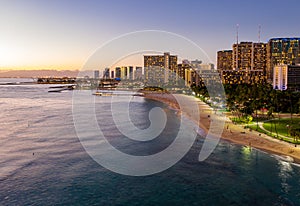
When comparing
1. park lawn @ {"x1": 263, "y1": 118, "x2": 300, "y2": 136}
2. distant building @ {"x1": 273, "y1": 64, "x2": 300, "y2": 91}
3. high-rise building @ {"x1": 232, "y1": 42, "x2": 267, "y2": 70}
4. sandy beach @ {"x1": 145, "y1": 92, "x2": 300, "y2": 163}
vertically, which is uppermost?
high-rise building @ {"x1": 232, "y1": 42, "x2": 267, "y2": 70}

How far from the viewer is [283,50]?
157m

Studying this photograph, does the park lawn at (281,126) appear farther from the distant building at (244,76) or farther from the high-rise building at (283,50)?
the distant building at (244,76)

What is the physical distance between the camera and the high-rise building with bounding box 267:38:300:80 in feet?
511

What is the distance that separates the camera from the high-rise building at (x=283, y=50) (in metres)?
156

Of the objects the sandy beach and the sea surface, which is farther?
the sandy beach

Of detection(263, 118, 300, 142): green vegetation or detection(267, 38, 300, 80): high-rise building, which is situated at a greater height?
detection(267, 38, 300, 80): high-rise building

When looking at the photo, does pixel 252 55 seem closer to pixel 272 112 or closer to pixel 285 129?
pixel 272 112

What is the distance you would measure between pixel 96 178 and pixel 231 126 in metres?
20.8

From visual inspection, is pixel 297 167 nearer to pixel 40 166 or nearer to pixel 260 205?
pixel 260 205

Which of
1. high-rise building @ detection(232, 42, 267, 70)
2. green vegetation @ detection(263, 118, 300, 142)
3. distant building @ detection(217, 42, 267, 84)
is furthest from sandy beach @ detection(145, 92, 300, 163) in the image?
high-rise building @ detection(232, 42, 267, 70)

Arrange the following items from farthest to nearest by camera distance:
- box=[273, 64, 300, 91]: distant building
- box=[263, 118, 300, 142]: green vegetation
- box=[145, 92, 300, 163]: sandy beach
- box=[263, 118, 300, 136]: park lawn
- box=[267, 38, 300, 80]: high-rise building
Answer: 1. box=[267, 38, 300, 80]: high-rise building
2. box=[273, 64, 300, 91]: distant building
3. box=[263, 118, 300, 136]: park lawn
4. box=[263, 118, 300, 142]: green vegetation
5. box=[145, 92, 300, 163]: sandy beach

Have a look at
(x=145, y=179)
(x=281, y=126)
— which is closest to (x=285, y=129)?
(x=281, y=126)

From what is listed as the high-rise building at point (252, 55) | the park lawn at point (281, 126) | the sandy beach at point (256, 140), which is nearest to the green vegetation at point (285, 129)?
Result: the park lawn at point (281, 126)

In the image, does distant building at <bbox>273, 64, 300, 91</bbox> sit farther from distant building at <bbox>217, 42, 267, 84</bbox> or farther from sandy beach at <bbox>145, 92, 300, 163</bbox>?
sandy beach at <bbox>145, 92, 300, 163</bbox>
